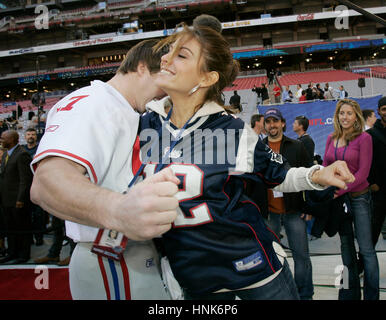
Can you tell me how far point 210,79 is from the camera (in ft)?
3.40

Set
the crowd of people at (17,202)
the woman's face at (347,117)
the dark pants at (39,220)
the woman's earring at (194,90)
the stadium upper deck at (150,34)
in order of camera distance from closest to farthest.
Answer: the woman's earring at (194,90)
the woman's face at (347,117)
the crowd of people at (17,202)
the dark pants at (39,220)
the stadium upper deck at (150,34)

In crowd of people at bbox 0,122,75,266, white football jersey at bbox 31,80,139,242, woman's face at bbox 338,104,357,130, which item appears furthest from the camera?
crowd of people at bbox 0,122,75,266

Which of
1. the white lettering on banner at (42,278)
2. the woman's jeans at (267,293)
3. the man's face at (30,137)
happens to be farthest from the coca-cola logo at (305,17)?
the woman's jeans at (267,293)

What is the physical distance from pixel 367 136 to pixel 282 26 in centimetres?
2928

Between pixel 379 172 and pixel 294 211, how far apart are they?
91cm

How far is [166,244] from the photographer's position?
2.97 feet

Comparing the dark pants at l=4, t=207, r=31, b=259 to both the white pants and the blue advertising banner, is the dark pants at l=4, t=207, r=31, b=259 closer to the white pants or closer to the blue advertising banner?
the white pants

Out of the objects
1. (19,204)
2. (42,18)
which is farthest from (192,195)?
(42,18)

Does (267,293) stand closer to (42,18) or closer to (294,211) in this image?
(294,211)

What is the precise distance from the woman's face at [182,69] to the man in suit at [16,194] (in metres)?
3.75

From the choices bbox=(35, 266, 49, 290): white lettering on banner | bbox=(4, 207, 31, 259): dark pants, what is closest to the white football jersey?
bbox=(35, 266, 49, 290): white lettering on banner

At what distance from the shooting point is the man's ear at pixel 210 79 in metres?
1.02

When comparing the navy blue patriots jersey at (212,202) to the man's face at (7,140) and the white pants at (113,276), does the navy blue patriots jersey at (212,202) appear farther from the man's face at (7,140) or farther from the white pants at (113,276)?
the man's face at (7,140)

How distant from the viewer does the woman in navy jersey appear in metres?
0.87
